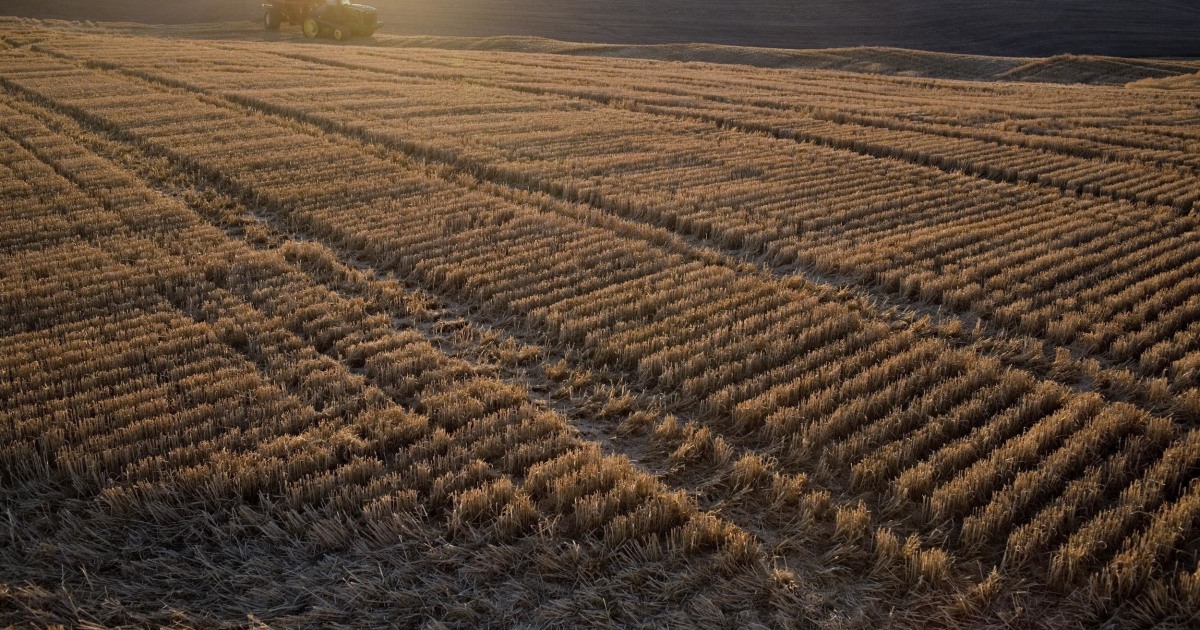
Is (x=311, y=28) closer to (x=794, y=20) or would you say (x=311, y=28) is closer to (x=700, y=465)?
(x=794, y=20)

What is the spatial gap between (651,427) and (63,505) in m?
3.96

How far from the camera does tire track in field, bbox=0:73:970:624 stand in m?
4.96

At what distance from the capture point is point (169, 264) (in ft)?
31.7

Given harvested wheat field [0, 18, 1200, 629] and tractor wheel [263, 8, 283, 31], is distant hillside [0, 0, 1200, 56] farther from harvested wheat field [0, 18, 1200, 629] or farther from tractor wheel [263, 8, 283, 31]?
harvested wheat field [0, 18, 1200, 629]

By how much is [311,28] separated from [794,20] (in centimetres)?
3420

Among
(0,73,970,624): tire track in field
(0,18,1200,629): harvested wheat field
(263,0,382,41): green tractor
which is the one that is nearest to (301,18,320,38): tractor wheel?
(263,0,382,41): green tractor

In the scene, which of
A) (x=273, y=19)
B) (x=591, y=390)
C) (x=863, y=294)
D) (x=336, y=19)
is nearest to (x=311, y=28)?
(x=336, y=19)

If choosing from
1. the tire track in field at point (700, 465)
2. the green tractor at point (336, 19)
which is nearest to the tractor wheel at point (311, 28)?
the green tractor at point (336, 19)

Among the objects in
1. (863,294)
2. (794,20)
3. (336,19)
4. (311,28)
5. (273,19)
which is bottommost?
(863,294)

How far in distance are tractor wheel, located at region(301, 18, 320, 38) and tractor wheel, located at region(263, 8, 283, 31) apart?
11.6ft

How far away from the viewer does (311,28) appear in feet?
139

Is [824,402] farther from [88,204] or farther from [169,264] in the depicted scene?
[88,204]

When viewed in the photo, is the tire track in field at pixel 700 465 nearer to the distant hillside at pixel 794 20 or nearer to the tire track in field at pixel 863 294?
the tire track in field at pixel 863 294

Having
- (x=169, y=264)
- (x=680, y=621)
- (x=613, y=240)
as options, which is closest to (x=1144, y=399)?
(x=680, y=621)
